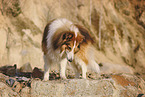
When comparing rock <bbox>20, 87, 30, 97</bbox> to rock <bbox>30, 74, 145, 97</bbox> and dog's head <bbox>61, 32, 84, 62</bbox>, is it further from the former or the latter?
dog's head <bbox>61, 32, 84, 62</bbox>

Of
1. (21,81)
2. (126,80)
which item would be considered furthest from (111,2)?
(21,81)

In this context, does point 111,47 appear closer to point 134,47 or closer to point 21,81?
point 134,47

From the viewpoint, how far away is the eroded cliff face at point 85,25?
9.35 m

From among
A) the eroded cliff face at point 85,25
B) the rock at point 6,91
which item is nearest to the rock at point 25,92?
the rock at point 6,91

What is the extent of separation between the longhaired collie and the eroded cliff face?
419 centimetres

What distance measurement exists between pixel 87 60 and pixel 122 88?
1379mm

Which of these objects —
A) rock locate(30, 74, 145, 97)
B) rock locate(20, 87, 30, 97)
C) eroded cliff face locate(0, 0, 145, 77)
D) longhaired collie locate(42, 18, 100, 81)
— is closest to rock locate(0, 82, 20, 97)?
rock locate(20, 87, 30, 97)

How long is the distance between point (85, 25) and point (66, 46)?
6892mm

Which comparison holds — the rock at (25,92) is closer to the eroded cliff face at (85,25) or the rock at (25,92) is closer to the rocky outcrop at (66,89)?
the rocky outcrop at (66,89)

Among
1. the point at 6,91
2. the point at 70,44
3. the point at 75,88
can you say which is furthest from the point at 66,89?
the point at 6,91

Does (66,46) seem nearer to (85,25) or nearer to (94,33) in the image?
(85,25)

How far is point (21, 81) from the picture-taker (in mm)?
5254

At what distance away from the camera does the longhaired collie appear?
16.1 ft

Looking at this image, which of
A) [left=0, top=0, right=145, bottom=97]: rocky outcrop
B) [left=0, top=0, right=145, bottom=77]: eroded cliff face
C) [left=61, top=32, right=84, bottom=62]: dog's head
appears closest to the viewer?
[left=61, top=32, right=84, bottom=62]: dog's head
